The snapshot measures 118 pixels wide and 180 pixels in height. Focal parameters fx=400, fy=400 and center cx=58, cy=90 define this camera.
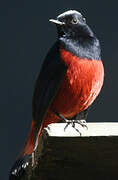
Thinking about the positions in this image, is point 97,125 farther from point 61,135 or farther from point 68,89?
point 68,89

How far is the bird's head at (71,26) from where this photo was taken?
160cm

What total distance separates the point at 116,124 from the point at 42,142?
0.14m

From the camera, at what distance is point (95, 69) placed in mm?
1486

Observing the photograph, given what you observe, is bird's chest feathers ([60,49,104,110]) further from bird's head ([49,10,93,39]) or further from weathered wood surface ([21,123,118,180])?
weathered wood surface ([21,123,118,180])

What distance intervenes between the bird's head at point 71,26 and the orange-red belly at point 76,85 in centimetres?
12

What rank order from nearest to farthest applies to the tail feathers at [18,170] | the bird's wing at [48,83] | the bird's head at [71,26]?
the tail feathers at [18,170], the bird's wing at [48,83], the bird's head at [71,26]

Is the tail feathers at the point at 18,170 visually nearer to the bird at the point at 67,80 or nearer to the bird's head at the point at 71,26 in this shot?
the bird at the point at 67,80

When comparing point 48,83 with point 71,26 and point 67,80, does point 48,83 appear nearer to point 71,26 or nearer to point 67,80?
point 67,80

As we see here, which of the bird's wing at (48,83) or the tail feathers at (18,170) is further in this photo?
the bird's wing at (48,83)

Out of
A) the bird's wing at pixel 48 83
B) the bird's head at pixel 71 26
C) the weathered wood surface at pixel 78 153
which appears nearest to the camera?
the weathered wood surface at pixel 78 153

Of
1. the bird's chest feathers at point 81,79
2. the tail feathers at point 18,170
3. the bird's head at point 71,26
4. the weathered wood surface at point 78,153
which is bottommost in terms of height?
the tail feathers at point 18,170

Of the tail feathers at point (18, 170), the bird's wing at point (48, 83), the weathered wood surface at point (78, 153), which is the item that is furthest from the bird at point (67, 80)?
the weathered wood surface at point (78, 153)

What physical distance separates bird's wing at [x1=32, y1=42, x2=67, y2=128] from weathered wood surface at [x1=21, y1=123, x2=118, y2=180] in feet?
2.33

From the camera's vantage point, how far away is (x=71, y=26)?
5.33 feet
